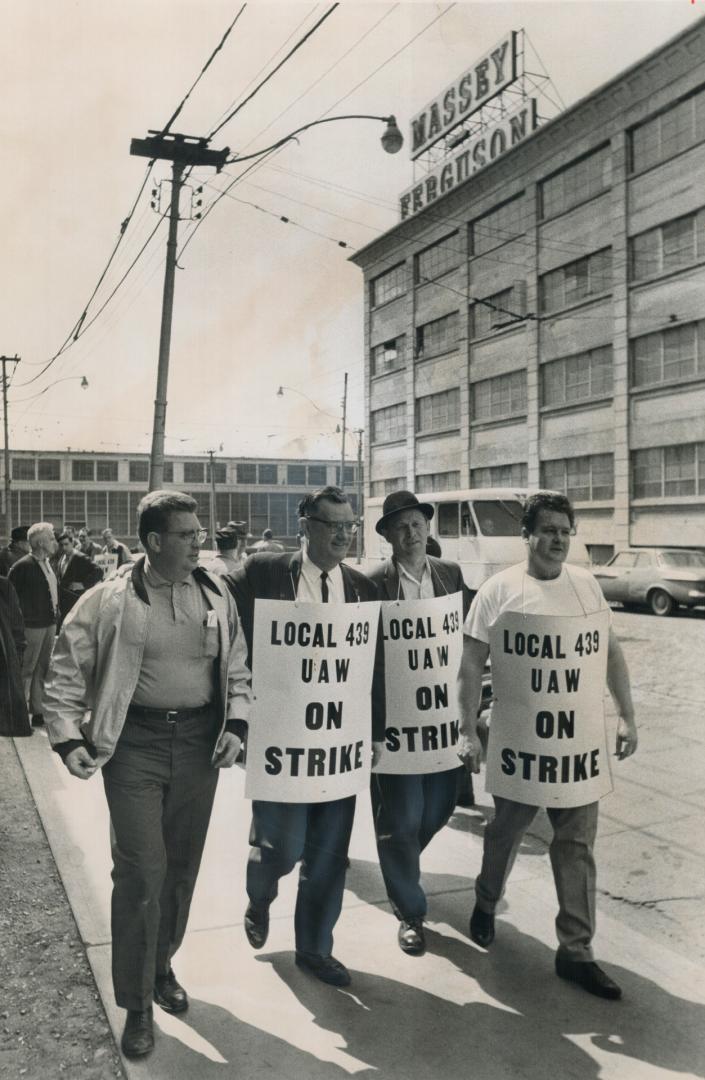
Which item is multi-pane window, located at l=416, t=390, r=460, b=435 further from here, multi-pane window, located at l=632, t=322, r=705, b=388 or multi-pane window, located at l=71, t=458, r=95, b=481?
multi-pane window, located at l=71, t=458, r=95, b=481

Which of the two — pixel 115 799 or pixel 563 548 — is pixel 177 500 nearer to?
pixel 115 799

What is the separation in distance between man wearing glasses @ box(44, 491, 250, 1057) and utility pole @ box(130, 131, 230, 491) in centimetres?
1065

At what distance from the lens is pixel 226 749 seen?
3.14 m

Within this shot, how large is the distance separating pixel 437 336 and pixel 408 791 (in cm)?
3482

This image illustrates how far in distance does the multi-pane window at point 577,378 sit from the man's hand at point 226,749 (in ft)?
91.9

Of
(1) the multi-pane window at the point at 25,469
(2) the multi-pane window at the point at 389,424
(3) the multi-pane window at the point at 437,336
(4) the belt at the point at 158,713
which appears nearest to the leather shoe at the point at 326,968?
(4) the belt at the point at 158,713

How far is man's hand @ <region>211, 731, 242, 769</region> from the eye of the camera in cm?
314

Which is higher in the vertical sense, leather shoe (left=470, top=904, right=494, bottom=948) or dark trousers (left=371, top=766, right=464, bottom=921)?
dark trousers (left=371, top=766, right=464, bottom=921)

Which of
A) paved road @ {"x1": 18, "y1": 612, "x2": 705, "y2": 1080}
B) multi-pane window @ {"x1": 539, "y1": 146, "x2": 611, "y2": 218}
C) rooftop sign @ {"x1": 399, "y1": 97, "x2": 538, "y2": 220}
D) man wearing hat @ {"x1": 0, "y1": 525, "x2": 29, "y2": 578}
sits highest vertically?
rooftop sign @ {"x1": 399, "y1": 97, "x2": 538, "y2": 220}

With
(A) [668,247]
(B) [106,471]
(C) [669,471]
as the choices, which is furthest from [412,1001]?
(B) [106,471]

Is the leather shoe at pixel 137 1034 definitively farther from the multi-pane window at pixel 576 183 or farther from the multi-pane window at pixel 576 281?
the multi-pane window at pixel 576 183

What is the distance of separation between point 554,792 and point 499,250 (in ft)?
106

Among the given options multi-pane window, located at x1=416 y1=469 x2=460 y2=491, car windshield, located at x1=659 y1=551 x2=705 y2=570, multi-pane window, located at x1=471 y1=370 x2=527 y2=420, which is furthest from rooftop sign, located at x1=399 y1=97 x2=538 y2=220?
car windshield, located at x1=659 y1=551 x2=705 y2=570

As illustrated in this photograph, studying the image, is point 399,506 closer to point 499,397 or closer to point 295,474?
point 499,397
